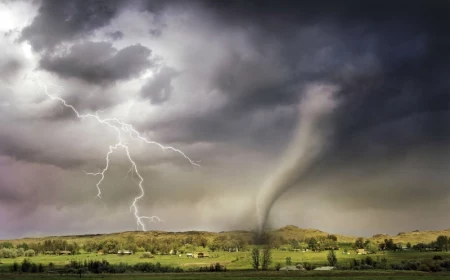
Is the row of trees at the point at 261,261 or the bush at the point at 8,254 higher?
the bush at the point at 8,254

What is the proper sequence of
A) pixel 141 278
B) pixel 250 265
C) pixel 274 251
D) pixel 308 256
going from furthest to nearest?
pixel 274 251 → pixel 308 256 → pixel 250 265 → pixel 141 278

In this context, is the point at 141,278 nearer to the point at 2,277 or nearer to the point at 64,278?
the point at 64,278

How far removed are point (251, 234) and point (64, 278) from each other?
97.5 metres

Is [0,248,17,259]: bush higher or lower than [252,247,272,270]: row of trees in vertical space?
higher

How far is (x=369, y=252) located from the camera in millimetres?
198875

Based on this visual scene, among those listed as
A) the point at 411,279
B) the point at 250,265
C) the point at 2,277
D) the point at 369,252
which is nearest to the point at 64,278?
the point at 2,277

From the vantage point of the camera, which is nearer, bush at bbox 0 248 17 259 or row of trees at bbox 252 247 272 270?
row of trees at bbox 252 247 272 270

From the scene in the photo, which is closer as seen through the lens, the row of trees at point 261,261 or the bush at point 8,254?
the row of trees at point 261,261

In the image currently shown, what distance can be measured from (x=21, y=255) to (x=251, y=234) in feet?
301

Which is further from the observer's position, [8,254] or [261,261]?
[8,254]

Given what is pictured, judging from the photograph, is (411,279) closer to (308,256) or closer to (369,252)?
(308,256)

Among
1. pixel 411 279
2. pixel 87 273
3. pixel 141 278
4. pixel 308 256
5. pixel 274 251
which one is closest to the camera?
pixel 411 279

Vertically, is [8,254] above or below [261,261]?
above

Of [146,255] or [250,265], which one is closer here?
[250,265]
